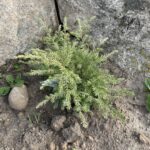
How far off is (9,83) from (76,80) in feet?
2.28

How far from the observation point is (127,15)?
3227mm

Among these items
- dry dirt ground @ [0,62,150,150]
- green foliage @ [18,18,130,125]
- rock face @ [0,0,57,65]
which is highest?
rock face @ [0,0,57,65]

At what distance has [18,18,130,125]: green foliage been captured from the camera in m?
2.84

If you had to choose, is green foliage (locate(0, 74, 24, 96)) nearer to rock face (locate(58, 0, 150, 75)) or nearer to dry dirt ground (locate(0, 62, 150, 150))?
dry dirt ground (locate(0, 62, 150, 150))

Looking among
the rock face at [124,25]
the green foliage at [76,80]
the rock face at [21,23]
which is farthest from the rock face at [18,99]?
the rock face at [124,25]

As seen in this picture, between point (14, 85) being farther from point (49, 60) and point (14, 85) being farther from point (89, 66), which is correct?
point (89, 66)

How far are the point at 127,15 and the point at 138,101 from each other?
81 centimetres

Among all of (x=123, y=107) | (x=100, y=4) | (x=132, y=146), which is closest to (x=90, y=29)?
(x=100, y=4)

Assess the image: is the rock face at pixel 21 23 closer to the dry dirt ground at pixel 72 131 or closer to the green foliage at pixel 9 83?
the green foliage at pixel 9 83

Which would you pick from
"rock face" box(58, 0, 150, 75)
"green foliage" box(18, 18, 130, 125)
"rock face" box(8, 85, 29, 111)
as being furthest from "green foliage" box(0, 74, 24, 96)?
"rock face" box(58, 0, 150, 75)

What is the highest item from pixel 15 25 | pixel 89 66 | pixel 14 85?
pixel 15 25

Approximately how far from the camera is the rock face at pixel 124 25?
3215 mm

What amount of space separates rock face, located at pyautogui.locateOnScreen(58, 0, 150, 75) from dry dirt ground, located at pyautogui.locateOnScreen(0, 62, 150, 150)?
16.5 inches

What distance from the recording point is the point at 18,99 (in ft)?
10.1
